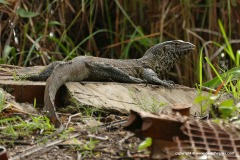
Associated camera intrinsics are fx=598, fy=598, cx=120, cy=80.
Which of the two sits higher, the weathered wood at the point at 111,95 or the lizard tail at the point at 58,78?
the lizard tail at the point at 58,78

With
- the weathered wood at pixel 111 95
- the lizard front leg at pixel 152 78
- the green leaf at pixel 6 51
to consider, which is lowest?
the lizard front leg at pixel 152 78

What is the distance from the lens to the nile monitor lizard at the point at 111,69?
188 inches

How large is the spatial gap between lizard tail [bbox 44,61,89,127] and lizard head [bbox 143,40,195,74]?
122 centimetres

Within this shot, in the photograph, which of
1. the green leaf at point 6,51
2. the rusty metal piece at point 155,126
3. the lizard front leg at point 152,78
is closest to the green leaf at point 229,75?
the lizard front leg at point 152,78

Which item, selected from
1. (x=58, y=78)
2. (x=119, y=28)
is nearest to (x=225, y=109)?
(x=58, y=78)

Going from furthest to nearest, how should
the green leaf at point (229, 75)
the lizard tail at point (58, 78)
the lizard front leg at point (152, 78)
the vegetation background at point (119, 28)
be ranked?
the vegetation background at point (119, 28) → the lizard front leg at point (152, 78) → the green leaf at point (229, 75) → the lizard tail at point (58, 78)

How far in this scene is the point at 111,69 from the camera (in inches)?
237

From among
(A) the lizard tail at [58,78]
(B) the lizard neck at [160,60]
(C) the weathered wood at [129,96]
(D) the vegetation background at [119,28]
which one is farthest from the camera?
(D) the vegetation background at [119,28]

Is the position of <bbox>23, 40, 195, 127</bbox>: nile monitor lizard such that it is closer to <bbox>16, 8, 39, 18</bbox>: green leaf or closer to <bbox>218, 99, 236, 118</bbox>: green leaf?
<bbox>218, 99, 236, 118</bbox>: green leaf

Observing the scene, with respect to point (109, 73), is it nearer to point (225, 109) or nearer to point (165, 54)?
point (165, 54)

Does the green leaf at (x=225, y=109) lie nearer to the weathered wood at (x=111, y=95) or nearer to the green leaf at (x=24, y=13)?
the weathered wood at (x=111, y=95)

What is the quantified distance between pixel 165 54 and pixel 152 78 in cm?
77

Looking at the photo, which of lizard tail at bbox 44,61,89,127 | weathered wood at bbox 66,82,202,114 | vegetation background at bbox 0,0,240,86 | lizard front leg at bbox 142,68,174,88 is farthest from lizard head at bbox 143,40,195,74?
lizard tail at bbox 44,61,89,127

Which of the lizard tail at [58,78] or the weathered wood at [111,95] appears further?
the weathered wood at [111,95]
